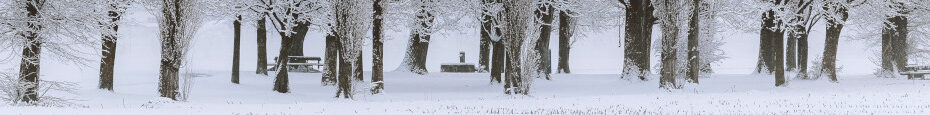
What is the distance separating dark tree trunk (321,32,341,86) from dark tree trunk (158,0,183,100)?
14.2 ft

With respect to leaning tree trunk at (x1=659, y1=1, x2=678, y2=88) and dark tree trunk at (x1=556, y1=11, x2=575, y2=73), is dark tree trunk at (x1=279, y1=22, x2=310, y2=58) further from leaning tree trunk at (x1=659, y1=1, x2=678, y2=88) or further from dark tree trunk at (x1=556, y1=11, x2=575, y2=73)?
leaning tree trunk at (x1=659, y1=1, x2=678, y2=88)

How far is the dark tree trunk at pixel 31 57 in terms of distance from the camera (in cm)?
1869

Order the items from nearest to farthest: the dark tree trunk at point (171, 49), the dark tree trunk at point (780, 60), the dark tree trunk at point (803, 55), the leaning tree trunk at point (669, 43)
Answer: the dark tree trunk at point (171, 49) < the leaning tree trunk at point (669, 43) < the dark tree trunk at point (780, 60) < the dark tree trunk at point (803, 55)

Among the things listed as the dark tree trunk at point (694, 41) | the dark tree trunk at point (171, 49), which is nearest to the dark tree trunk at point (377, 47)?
the dark tree trunk at point (171, 49)

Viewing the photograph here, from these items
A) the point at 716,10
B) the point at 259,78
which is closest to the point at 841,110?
the point at 716,10

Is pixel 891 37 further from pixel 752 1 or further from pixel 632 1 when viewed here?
pixel 632 1

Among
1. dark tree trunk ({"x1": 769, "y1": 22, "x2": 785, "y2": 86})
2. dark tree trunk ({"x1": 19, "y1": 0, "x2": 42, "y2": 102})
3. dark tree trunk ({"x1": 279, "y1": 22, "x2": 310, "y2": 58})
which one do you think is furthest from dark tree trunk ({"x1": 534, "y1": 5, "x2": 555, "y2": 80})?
dark tree trunk ({"x1": 19, "y1": 0, "x2": 42, "y2": 102})

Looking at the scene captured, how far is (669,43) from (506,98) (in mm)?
4934

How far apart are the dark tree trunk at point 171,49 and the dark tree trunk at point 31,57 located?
2320 millimetres

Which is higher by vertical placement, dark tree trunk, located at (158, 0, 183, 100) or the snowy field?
dark tree trunk, located at (158, 0, 183, 100)

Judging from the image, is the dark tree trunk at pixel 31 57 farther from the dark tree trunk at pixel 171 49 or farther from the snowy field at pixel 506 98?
the dark tree trunk at pixel 171 49

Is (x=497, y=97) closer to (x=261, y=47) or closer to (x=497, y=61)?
(x=497, y=61)

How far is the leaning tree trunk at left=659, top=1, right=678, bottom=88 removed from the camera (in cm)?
2442

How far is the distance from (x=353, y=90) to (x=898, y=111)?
10275mm
